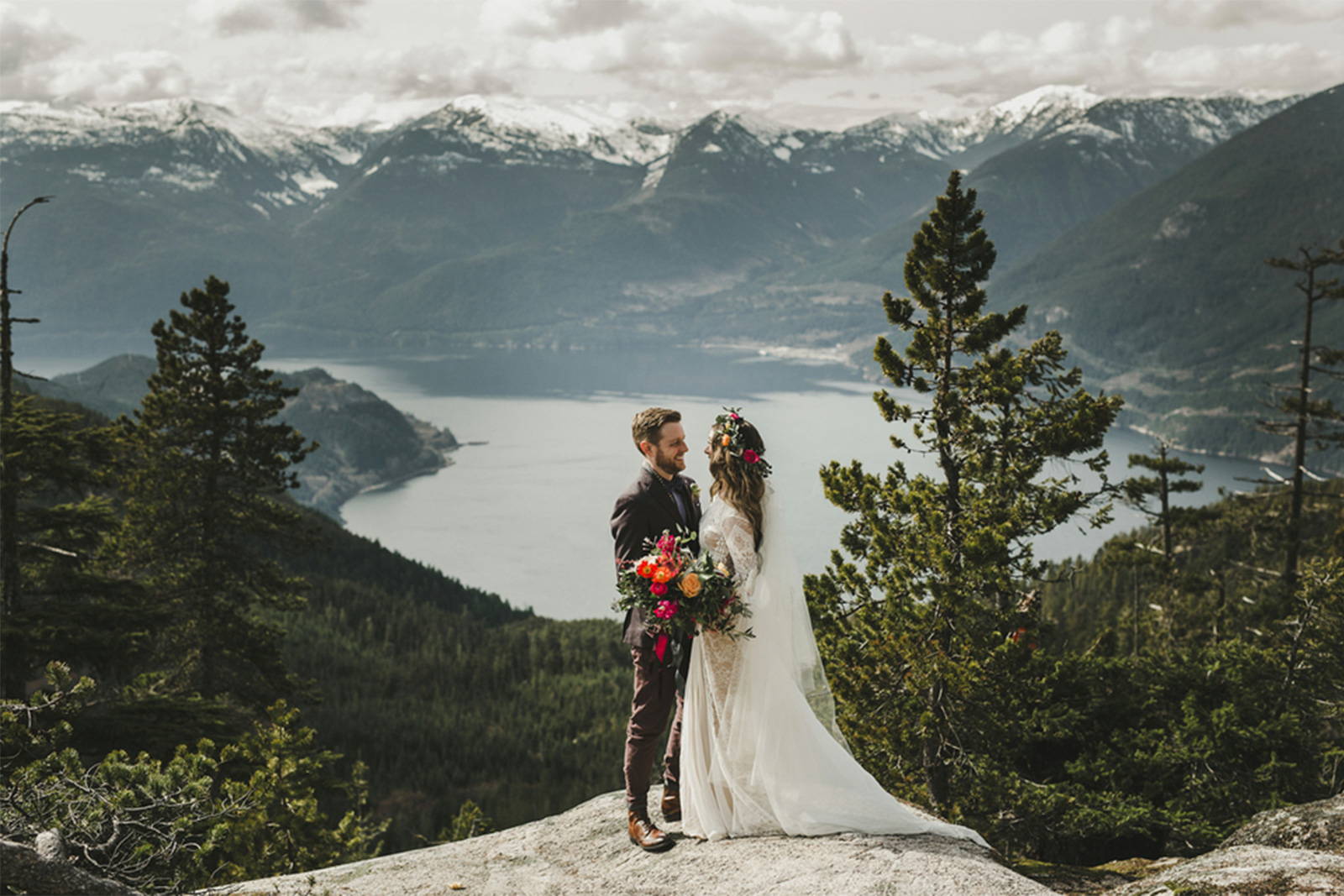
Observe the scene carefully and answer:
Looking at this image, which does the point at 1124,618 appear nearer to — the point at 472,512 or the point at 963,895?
the point at 963,895

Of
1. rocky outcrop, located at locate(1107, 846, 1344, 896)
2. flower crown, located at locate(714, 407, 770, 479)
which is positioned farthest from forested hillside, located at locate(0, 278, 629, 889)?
rocky outcrop, located at locate(1107, 846, 1344, 896)

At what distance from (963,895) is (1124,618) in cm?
3546

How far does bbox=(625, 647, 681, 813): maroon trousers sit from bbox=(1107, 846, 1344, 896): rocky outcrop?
381 cm

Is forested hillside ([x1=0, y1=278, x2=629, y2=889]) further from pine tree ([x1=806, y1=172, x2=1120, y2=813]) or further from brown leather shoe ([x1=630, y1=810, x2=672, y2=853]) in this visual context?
pine tree ([x1=806, y1=172, x2=1120, y2=813])

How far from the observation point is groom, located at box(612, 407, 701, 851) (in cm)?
768

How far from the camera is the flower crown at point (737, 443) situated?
25.5 feet

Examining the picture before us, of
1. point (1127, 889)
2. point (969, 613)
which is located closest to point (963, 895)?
point (1127, 889)

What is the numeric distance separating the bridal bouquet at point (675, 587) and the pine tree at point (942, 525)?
6615 mm

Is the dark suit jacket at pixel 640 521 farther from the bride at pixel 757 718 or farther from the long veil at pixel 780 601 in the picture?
the long veil at pixel 780 601

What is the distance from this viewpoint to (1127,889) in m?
7.18

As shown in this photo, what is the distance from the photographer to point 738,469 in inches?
307

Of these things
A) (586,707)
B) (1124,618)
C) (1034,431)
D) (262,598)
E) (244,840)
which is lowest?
(586,707)

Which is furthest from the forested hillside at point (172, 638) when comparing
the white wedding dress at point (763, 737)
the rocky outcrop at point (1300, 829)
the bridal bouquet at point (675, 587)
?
the rocky outcrop at point (1300, 829)

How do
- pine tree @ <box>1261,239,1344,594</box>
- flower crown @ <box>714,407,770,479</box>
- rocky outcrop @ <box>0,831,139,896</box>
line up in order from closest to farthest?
rocky outcrop @ <box>0,831,139,896</box>
flower crown @ <box>714,407,770,479</box>
pine tree @ <box>1261,239,1344,594</box>
